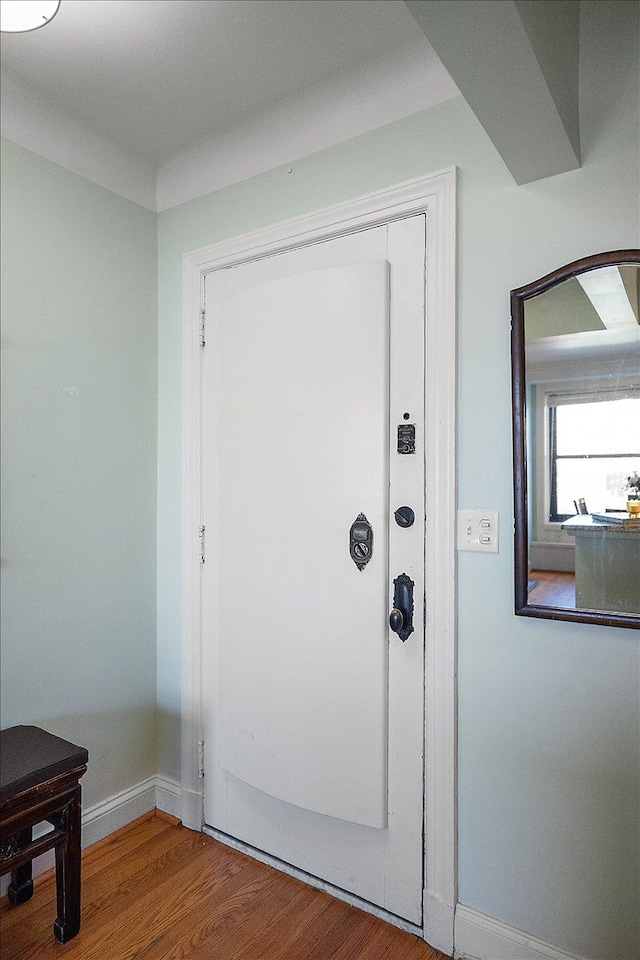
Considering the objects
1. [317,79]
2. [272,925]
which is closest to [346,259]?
[317,79]

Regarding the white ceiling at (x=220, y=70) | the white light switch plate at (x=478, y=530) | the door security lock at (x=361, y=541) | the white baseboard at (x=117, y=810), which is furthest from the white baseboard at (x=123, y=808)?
the white ceiling at (x=220, y=70)

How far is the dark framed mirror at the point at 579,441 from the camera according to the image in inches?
56.4

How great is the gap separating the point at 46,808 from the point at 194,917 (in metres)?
0.55

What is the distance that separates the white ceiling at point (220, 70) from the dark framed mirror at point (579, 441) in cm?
71

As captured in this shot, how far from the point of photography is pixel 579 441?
4.93ft

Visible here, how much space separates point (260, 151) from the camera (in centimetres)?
207

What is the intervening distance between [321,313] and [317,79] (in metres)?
0.67

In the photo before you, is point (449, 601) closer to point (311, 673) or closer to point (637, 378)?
point (311, 673)

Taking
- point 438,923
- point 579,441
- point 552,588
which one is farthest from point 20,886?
point 579,441

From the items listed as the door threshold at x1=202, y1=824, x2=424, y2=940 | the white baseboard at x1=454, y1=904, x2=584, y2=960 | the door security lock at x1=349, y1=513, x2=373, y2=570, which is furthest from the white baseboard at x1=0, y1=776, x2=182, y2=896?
the door security lock at x1=349, y1=513, x2=373, y2=570

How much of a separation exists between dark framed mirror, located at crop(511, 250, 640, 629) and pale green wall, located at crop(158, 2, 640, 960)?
6cm

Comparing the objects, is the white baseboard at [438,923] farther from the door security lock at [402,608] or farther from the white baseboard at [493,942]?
the door security lock at [402,608]

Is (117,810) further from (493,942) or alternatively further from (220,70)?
(220,70)

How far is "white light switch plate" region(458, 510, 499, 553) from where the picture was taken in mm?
1632
